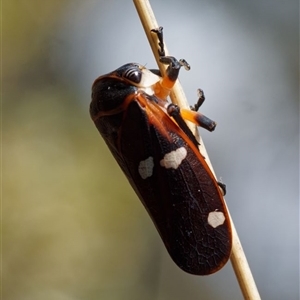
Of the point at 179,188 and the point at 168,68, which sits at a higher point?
the point at 168,68

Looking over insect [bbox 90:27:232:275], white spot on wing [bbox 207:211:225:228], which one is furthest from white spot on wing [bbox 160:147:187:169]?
white spot on wing [bbox 207:211:225:228]

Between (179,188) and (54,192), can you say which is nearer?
(179,188)

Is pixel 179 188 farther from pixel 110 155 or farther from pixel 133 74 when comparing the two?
pixel 110 155

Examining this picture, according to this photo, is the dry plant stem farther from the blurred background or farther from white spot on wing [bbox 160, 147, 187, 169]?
the blurred background

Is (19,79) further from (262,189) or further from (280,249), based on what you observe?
(280,249)

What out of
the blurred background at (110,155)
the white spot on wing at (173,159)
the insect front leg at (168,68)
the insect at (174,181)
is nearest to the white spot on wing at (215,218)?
the insect at (174,181)

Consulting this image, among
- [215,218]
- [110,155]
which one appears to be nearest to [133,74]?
[215,218]
